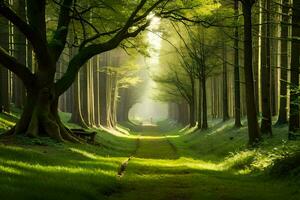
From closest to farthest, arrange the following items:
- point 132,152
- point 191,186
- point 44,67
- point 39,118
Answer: point 191,186 < point 39,118 < point 44,67 < point 132,152

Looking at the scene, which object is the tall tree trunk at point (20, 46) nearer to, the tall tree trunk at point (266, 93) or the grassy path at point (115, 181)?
the grassy path at point (115, 181)

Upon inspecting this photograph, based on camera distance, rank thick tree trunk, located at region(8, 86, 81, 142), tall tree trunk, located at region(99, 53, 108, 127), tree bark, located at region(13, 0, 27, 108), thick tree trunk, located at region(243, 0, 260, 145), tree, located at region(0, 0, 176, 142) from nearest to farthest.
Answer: tree, located at region(0, 0, 176, 142) → thick tree trunk, located at region(8, 86, 81, 142) → thick tree trunk, located at region(243, 0, 260, 145) → tree bark, located at region(13, 0, 27, 108) → tall tree trunk, located at region(99, 53, 108, 127)

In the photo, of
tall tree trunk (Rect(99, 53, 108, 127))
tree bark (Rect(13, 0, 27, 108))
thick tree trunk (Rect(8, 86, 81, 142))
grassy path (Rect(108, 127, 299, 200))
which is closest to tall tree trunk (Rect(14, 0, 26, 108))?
tree bark (Rect(13, 0, 27, 108))

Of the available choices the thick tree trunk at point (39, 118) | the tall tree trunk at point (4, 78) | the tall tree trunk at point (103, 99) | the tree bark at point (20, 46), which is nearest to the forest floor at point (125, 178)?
the thick tree trunk at point (39, 118)

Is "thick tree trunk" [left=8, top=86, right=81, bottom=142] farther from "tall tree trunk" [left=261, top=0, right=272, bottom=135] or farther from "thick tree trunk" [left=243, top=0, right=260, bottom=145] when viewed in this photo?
"tall tree trunk" [left=261, top=0, right=272, bottom=135]

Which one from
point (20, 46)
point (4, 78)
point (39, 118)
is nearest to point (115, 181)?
point (39, 118)

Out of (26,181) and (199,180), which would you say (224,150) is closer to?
(199,180)

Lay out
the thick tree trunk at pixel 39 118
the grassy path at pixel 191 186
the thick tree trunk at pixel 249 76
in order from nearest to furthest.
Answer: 1. the grassy path at pixel 191 186
2. the thick tree trunk at pixel 39 118
3. the thick tree trunk at pixel 249 76

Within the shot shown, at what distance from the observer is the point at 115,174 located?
537 inches

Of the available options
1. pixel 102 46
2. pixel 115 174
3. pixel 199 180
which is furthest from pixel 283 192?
pixel 102 46

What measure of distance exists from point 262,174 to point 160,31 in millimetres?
11692

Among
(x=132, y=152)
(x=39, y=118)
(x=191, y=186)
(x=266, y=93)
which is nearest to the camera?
(x=191, y=186)

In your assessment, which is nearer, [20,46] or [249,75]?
[249,75]

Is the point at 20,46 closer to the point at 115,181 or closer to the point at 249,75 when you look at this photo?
the point at 249,75
